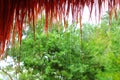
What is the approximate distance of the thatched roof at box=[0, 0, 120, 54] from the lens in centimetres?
47

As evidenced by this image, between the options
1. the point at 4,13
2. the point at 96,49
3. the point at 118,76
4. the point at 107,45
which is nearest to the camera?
the point at 4,13

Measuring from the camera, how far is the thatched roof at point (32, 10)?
47cm

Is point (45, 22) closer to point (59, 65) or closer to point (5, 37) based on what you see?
point (5, 37)

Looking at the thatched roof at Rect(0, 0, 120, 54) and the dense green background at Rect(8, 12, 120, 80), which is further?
the dense green background at Rect(8, 12, 120, 80)

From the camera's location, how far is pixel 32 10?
48cm

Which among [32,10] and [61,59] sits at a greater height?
[32,10]

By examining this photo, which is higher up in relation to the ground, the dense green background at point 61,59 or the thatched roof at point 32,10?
the thatched roof at point 32,10

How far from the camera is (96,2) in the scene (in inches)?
20.2

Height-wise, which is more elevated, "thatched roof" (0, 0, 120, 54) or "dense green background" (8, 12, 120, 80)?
"thatched roof" (0, 0, 120, 54)

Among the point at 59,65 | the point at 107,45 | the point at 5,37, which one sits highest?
the point at 5,37

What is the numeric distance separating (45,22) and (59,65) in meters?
3.97

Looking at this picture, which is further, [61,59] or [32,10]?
[61,59]

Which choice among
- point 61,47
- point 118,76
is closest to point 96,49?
point 61,47

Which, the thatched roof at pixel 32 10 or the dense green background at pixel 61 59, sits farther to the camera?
the dense green background at pixel 61 59
